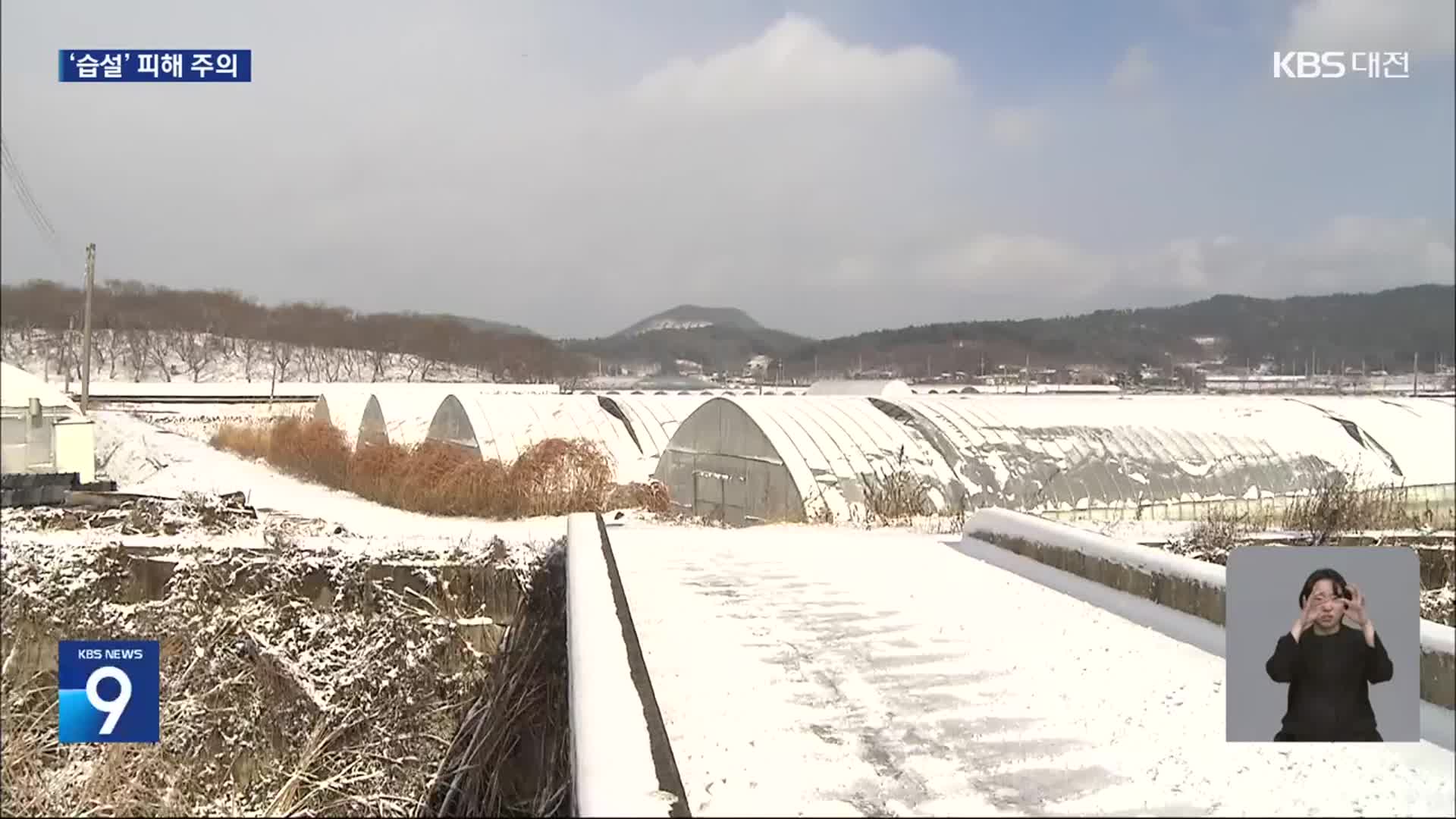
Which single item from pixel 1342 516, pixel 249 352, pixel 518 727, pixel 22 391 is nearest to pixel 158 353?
pixel 22 391

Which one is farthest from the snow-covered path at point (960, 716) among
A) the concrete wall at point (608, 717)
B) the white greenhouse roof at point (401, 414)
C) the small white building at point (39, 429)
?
the white greenhouse roof at point (401, 414)

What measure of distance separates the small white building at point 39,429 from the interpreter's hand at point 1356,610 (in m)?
5.42

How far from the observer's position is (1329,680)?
8.46 ft

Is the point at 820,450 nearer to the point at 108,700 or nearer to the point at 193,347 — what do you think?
the point at 193,347

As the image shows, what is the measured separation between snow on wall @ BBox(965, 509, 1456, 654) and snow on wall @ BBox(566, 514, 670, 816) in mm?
2234

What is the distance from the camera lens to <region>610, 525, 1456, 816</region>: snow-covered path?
7.91 ft

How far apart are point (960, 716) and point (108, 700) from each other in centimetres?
408

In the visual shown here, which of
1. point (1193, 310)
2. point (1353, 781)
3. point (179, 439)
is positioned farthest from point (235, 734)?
point (179, 439)

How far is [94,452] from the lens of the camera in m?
7.29

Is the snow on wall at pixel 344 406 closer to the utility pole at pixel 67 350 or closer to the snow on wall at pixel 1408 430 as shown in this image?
the utility pole at pixel 67 350

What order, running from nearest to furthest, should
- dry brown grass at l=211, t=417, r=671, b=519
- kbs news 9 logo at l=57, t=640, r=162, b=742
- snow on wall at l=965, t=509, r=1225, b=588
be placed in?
snow on wall at l=965, t=509, r=1225, b=588
kbs news 9 logo at l=57, t=640, r=162, b=742
dry brown grass at l=211, t=417, r=671, b=519

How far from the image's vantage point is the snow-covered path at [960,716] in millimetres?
2410

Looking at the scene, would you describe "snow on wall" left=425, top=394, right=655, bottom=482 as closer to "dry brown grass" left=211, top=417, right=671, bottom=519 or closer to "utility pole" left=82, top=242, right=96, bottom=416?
"dry brown grass" left=211, top=417, right=671, bottom=519

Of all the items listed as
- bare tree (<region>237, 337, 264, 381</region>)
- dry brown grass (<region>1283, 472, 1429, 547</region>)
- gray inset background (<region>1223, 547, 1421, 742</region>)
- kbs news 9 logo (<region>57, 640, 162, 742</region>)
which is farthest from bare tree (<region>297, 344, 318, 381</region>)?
gray inset background (<region>1223, 547, 1421, 742</region>)
